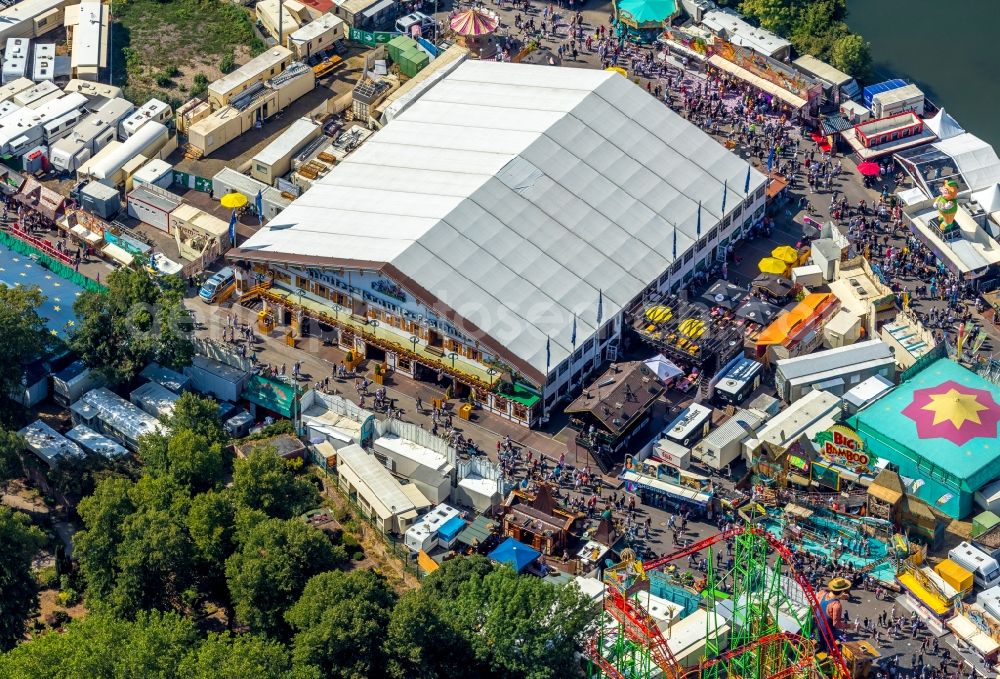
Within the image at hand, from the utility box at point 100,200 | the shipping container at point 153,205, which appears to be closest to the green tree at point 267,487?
the shipping container at point 153,205

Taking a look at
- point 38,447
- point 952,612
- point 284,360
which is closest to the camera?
point 952,612

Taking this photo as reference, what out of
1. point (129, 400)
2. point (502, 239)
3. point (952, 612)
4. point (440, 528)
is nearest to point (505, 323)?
point (502, 239)

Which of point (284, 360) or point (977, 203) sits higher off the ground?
point (977, 203)

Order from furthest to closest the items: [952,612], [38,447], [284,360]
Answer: [284,360], [38,447], [952,612]

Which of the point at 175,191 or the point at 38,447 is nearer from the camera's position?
the point at 38,447

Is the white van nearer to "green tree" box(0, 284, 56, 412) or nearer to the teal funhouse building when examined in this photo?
the teal funhouse building

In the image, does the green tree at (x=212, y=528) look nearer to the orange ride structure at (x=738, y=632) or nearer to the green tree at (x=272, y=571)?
the green tree at (x=272, y=571)

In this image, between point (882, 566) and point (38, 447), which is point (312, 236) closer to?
point (38, 447)

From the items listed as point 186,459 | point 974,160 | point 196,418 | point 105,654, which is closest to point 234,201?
point 196,418
